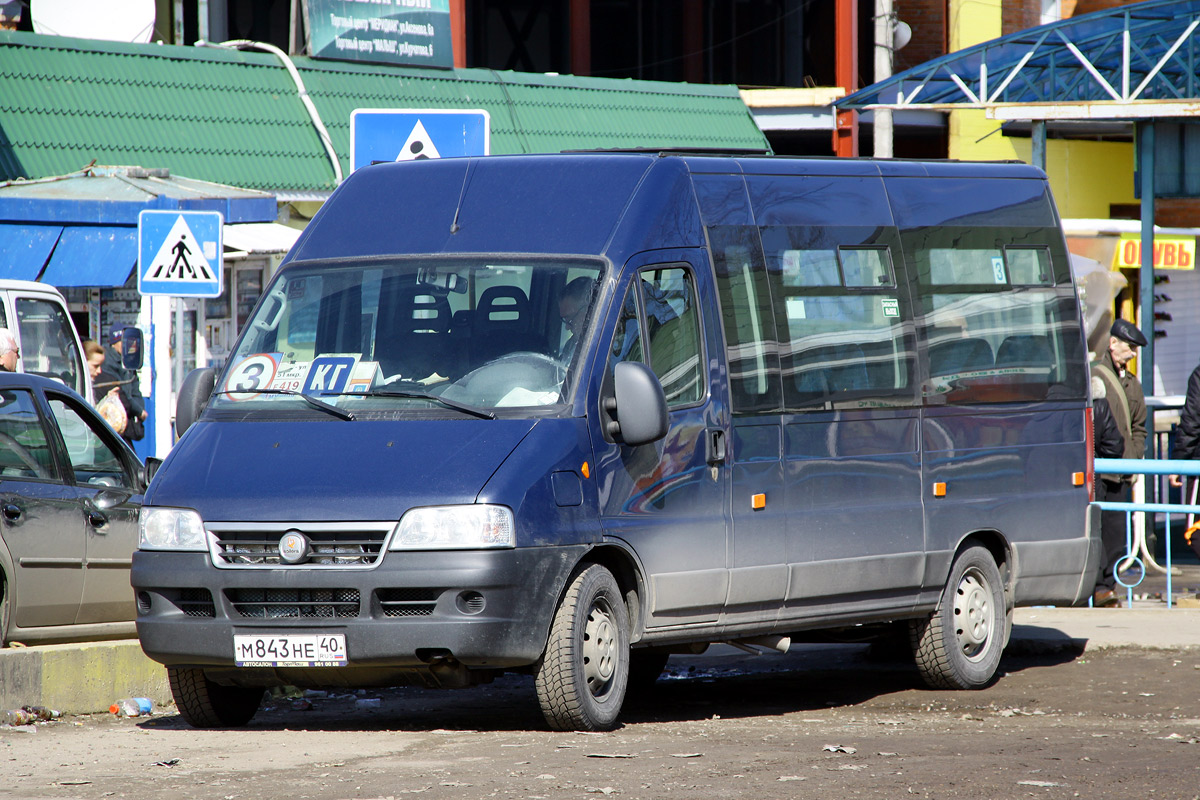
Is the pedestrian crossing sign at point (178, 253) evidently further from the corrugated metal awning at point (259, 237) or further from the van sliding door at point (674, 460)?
the van sliding door at point (674, 460)

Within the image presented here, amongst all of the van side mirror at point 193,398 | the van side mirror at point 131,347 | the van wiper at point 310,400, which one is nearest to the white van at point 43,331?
the van side mirror at point 131,347

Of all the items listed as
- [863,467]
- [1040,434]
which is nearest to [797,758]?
[863,467]

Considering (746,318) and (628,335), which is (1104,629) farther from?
(628,335)

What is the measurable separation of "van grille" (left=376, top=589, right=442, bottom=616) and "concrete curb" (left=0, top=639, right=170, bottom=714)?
2.37m

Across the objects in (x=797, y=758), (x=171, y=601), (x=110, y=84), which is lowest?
(x=797, y=758)

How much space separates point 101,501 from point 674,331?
360 cm

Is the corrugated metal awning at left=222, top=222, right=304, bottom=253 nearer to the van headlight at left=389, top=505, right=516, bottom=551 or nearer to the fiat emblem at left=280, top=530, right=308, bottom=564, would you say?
the fiat emblem at left=280, top=530, right=308, bottom=564

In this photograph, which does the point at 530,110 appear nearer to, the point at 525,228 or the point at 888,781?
the point at 525,228

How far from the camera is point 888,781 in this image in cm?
745

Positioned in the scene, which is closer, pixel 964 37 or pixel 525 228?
pixel 525 228

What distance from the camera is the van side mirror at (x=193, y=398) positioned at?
9.22 metres

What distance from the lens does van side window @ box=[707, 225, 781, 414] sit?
9.50 metres

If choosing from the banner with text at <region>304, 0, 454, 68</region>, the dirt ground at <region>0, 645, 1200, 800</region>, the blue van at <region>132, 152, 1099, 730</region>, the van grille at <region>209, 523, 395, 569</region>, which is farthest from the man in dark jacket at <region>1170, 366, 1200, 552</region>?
the banner with text at <region>304, 0, 454, 68</region>

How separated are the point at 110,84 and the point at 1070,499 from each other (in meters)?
13.1
